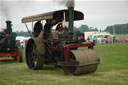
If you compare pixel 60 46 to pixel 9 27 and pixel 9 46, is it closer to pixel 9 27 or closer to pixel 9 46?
pixel 9 46

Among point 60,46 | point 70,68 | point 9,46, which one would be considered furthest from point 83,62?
point 9,46

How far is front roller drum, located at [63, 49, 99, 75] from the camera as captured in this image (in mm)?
6473

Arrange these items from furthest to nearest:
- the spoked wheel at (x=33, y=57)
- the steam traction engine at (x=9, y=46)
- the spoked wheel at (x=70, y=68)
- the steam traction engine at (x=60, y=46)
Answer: the steam traction engine at (x=9, y=46) → the spoked wheel at (x=33, y=57) → the spoked wheel at (x=70, y=68) → the steam traction engine at (x=60, y=46)

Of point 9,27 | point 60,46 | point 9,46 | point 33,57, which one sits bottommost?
point 33,57

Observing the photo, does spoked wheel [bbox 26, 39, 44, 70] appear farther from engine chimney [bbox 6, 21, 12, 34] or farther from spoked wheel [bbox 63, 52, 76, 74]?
engine chimney [bbox 6, 21, 12, 34]

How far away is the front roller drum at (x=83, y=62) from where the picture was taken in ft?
21.2

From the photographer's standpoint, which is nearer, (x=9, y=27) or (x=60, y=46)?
(x=60, y=46)

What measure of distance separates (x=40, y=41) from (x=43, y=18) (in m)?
0.85

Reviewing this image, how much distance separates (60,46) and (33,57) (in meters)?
1.74

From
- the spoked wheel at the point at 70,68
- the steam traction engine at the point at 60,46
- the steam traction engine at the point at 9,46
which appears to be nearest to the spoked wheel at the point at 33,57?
the steam traction engine at the point at 60,46

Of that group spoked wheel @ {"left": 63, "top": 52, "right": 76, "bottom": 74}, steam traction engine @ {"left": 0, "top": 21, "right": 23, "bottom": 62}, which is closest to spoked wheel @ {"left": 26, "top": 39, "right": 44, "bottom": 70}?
spoked wheel @ {"left": 63, "top": 52, "right": 76, "bottom": 74}

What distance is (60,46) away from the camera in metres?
7.36

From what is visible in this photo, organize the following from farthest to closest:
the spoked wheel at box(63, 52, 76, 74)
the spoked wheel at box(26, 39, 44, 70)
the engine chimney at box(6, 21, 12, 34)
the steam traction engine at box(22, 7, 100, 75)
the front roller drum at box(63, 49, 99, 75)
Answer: the engine chimney at box(6, 21, 12, 34) < the spoked wheel at box(26, 39, 44, 70) < the spoked wheel at box(63, 52, 76, 74) < the steam traction engine at box(22, 7, 100, 75) < the front roller drum at box(63, 49, 99, 75)

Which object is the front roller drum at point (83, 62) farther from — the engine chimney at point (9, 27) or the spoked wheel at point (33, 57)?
the engine chimney at point (9, 27)
